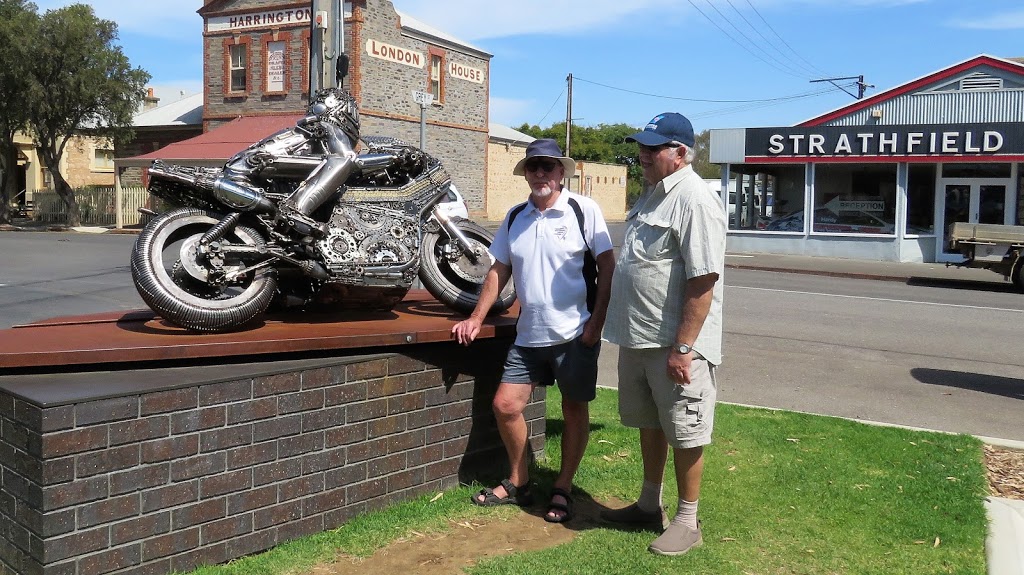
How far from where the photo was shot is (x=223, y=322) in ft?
14.8

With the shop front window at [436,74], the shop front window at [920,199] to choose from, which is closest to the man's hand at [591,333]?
the shop front window at [920,199]

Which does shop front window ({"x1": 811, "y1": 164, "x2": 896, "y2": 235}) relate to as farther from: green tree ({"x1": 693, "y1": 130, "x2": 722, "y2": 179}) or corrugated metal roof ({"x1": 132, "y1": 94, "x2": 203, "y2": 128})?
green tree ({"x1": 693, "y1": 130, "x2": 722, "y2": 179})

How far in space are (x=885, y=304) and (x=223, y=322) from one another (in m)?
13.4

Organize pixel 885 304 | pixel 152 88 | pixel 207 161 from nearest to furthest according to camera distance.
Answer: pixel 885 304 < pixel 207 161 < pixel 152 88

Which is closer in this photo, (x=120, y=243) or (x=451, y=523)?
(x=451, y=523)

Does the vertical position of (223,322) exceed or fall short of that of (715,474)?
it exceeds it

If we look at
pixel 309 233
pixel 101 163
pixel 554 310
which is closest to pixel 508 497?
pixel 554 310

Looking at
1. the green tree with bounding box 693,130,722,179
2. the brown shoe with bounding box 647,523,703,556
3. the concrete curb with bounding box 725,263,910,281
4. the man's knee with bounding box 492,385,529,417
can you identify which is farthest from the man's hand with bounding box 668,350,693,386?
the green tree with bounding box 693,130,722,179

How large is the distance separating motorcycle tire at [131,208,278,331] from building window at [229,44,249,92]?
1290 inches

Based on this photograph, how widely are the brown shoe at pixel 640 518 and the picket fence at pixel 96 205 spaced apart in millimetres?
34297

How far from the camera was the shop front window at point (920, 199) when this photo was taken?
88.4 feet

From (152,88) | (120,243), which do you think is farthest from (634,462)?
(152,88)

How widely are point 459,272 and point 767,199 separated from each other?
26140 mm

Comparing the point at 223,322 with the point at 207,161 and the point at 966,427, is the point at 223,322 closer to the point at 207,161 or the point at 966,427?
the point at 966,427
